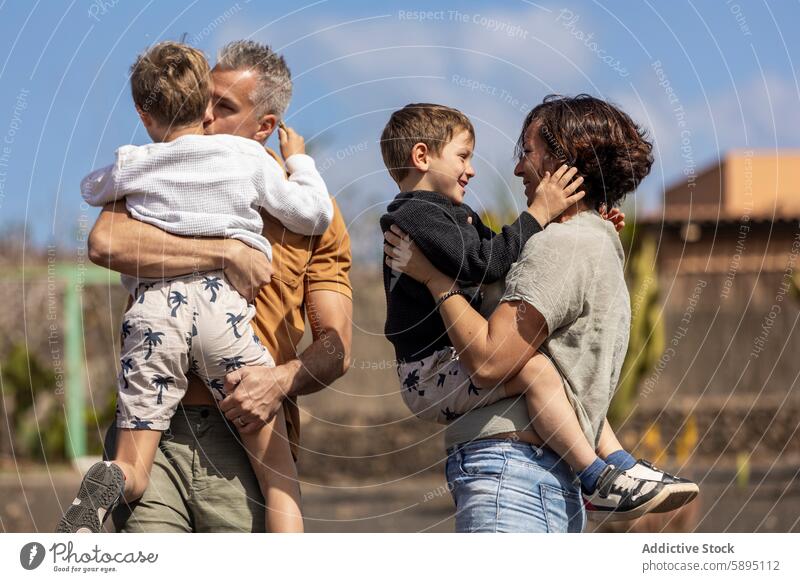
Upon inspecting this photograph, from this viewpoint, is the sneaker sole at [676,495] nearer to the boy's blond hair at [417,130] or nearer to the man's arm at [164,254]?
the boy's blond hair at [417,130]

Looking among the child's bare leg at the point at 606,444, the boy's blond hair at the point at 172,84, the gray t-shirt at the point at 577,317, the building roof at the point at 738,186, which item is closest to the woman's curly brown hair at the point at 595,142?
the gray t-shirt at the point at 577,317

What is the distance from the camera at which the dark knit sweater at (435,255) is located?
3922 mm

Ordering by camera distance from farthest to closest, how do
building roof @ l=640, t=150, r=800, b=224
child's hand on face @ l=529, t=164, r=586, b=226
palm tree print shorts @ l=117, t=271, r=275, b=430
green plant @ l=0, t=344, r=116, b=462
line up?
building roof @ l=640, t=150, r=800, b=224 < green plant @ l=0, t=344, r=116, b=462 < palm tree print shorts @ l=117, t=271, r=275, b=430 < child's hand on face @ l=529, t=164, r=586, b=226

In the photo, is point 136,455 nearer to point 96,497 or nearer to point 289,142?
point 96,497

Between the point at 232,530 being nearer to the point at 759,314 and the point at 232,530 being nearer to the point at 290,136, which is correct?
the point at 290,136

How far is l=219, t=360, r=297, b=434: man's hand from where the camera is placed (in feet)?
13.3

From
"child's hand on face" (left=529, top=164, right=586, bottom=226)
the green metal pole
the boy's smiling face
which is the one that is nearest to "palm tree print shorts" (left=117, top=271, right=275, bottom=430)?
the boy's smiling face

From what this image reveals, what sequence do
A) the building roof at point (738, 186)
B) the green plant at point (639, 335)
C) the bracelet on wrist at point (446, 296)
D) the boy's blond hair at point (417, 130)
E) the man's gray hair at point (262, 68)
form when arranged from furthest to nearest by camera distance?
the building roof at point (738, 186), the green plant at point (639, 335), the man's gray hair at point (262, 68), the boy's blond hair at point (417, 130), the bracelet on wrist at point (446, 296)

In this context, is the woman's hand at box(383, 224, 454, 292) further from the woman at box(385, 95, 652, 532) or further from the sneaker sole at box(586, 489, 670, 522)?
the sneaker sole at box(586, 489, 670, 522)

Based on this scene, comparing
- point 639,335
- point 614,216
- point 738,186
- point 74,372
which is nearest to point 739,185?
point 738,186

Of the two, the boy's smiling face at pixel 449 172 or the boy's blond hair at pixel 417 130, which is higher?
the boy's blond hair at pixel 417 130

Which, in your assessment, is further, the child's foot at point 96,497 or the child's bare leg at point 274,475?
the child's bare leg at point 274,475

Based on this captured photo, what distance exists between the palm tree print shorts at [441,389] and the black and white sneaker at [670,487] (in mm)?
554
